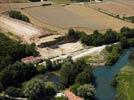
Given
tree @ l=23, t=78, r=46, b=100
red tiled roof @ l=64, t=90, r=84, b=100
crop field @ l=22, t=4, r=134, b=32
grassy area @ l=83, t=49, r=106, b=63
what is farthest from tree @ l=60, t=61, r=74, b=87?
crop field @ l=22, t=4, r=134, b=32

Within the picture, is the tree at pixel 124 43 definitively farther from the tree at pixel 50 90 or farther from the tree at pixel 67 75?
the tree at pixel 50 90

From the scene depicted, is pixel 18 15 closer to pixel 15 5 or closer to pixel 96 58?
pixel 15 5

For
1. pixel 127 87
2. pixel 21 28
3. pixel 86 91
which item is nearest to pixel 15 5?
pixel 21 28

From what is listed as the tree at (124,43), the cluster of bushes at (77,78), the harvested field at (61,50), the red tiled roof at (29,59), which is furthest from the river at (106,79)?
the red tiled roof at (29,59)

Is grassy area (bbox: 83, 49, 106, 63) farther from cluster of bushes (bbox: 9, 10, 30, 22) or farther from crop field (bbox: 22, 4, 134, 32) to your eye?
cluster of bushes (bbox: 9, 10, 30, 22)

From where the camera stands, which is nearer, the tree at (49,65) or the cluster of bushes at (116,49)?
the tree at (49,65)

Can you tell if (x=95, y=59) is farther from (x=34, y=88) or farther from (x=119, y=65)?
(x=34, y=88)

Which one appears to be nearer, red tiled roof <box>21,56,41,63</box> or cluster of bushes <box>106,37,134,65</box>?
red tiled roof <box>21,56,41,63</box>

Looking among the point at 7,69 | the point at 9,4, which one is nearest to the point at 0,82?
the point at 7,69

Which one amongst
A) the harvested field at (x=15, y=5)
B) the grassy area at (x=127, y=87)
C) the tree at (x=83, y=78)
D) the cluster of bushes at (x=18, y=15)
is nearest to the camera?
the grassy area at (x=127, y=87)
